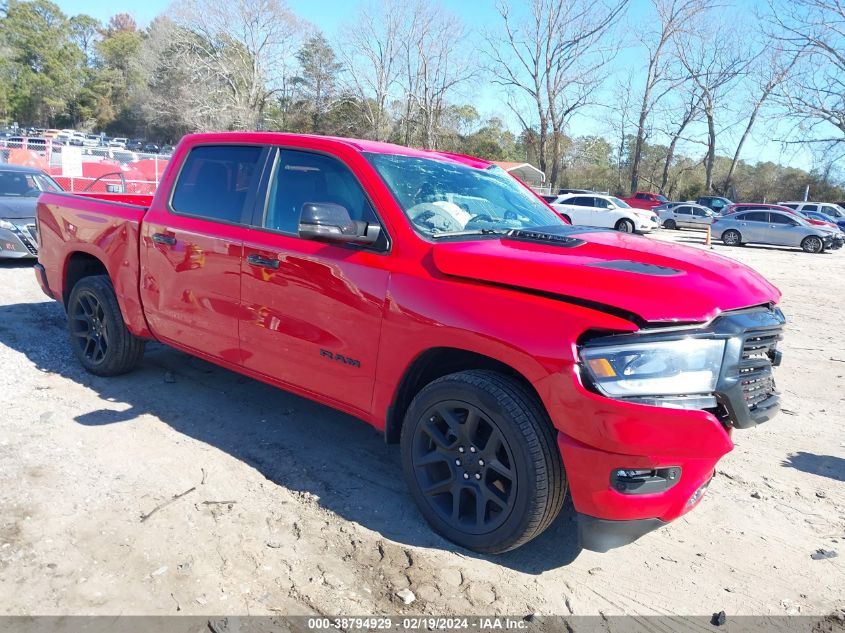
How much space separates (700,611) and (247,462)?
2555 millimetres

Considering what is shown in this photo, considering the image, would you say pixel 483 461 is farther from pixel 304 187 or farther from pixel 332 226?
pixel 304 187

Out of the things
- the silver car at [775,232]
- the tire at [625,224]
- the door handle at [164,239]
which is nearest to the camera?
the door handle at [164,239]

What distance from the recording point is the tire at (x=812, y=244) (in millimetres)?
23328

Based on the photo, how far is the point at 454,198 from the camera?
3.66m

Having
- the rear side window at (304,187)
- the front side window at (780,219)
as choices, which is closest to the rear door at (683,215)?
the front side window at (780,219)

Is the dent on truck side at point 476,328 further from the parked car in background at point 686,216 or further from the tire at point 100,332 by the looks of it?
the parked car in background at point 686,216

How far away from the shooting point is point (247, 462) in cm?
382

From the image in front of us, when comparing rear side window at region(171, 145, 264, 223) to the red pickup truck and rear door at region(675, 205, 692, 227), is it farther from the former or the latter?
rear door at region(675, 205, 692, 227)

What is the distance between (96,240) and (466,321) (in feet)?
11.4

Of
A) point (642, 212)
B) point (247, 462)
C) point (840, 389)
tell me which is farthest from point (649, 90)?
point (247, 462)

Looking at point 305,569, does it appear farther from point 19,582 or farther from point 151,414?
point 151,414

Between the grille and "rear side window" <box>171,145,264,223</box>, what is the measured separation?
2896mm

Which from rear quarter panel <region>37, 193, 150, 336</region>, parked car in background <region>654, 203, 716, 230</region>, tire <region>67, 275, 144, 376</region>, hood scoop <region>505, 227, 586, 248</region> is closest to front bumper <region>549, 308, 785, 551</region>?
hood scoop <region>505, 227, 586, 248</region>

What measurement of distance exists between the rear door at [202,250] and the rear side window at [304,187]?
192 millimetres
